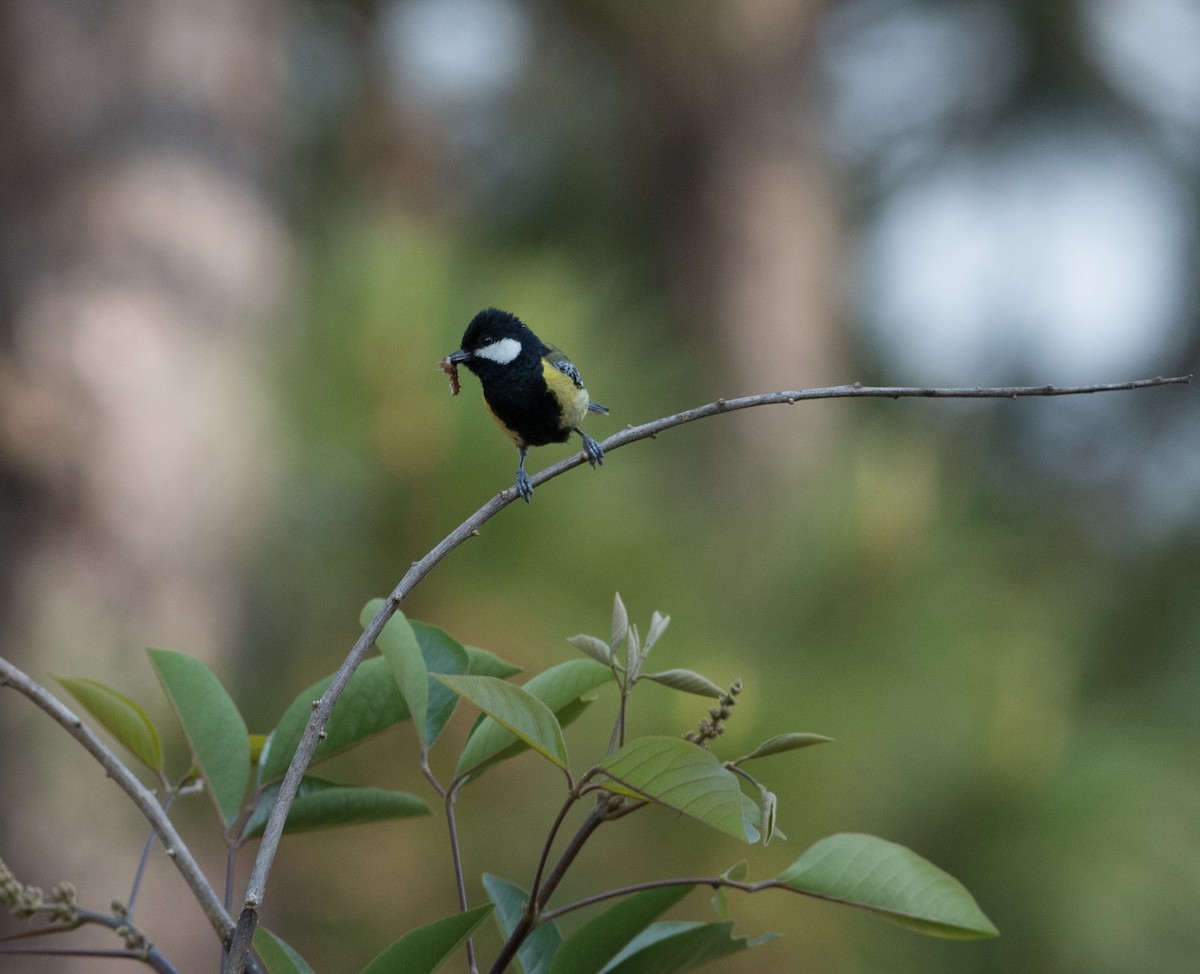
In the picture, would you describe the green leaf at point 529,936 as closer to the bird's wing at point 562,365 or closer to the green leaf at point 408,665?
the green leaf at point 408,665

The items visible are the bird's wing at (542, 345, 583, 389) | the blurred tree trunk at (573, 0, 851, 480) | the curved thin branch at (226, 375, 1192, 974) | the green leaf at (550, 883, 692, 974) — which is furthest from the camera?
the blurred tree trunk at (573, 0, 851, 480)

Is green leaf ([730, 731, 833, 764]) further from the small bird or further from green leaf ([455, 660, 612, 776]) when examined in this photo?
the small bird

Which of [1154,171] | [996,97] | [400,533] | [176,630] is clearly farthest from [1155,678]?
[996,97]

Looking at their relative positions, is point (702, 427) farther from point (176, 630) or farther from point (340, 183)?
point (340, 183)

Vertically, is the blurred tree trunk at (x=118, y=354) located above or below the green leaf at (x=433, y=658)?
above

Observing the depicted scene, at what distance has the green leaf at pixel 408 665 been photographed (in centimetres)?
52

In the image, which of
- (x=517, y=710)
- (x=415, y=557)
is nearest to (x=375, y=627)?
(x=517, y=710)

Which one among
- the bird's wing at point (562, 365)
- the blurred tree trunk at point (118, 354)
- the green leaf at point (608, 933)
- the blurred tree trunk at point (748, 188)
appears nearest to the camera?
the green leaf at point (608, 933)

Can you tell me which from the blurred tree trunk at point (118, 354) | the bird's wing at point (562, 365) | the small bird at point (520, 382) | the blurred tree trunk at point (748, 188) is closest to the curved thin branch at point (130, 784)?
the small bird at point (520, 382)

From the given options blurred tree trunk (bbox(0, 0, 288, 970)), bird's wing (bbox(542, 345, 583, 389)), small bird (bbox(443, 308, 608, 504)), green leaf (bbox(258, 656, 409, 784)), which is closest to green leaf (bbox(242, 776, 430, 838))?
green leaf (bbox(258, 656, 409, 784))

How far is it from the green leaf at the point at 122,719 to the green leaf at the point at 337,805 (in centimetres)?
5

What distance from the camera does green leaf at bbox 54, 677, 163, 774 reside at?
55cm

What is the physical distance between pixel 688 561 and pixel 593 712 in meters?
0.33

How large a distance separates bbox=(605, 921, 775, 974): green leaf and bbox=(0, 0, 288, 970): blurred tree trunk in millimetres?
1329
